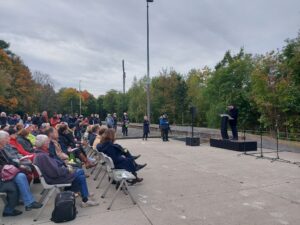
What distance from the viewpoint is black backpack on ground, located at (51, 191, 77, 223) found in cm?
430

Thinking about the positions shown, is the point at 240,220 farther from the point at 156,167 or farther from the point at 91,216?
the point at 156,167

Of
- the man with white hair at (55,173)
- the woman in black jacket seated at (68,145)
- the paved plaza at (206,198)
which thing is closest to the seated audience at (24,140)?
the woman in black jacket seated at (68,145)

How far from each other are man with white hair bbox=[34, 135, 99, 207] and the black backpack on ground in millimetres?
370

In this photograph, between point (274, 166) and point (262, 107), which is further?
point (262, 107)

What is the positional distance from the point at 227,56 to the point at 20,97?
3006cm

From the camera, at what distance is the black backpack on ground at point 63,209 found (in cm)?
430

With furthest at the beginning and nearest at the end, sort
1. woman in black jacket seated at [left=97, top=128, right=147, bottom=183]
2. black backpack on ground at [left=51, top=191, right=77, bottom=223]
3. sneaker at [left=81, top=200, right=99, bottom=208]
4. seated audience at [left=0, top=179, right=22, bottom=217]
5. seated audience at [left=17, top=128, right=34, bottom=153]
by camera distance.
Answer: seated audience at [left=17, top=128, right=34, bottom=153] → woman in black jacket seated at [left=97, top=128, right=147, bottom=183] → sneaker at [left=81, top=200, right=99, bottom=208] → seated audience at [left=0, top=179, right=22, bottom=217] → black backpack on ground at [left=51, top=191, right=77, bottom=223]

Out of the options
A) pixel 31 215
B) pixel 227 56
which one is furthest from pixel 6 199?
pixel 227 56

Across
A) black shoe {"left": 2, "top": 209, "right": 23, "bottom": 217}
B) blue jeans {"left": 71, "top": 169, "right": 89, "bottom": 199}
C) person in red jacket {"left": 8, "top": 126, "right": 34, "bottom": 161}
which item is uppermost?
person in red jacket {"left": 8, "top": 126, "right": 34, "bottom": 161}

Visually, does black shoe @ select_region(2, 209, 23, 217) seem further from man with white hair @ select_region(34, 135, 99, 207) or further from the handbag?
man with white hair @ select_region(34, 135, 99, 207)

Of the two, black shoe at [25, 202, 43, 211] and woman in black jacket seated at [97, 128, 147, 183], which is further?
woman in black jacket seated at [97, 128, 147, 183]

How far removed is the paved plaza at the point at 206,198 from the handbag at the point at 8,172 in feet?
2.14

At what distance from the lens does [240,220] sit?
14.0ft

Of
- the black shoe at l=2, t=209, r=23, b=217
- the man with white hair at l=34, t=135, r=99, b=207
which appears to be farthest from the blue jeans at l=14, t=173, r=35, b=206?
the man with white hair at l=34, t=135, r=99, b=207
